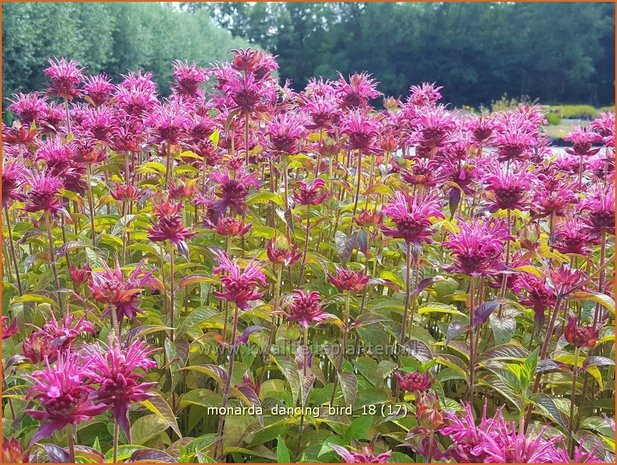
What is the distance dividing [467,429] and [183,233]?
0.73m

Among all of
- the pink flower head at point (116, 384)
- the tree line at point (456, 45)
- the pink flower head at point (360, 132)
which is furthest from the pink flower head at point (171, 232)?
the tree line at point (456, 45)

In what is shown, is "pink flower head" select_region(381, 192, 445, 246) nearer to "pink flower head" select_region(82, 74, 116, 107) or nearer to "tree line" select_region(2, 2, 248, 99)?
"pink flower head" select_region(82, 74, 116, 107)

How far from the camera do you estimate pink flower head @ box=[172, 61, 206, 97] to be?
7.75 ft

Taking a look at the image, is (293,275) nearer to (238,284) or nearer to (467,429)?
(238,284)

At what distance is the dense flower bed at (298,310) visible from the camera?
109 cm

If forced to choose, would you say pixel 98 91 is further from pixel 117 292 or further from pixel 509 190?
pixel 509 190

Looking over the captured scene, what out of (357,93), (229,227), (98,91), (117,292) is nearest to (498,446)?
(117,292)

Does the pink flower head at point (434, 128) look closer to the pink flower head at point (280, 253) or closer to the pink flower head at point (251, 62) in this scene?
the pink flower head at point (251, 62)

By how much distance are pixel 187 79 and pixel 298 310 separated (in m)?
1.37

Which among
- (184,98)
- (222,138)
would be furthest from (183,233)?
(184,98)

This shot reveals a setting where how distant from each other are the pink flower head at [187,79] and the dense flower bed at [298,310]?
0.13m

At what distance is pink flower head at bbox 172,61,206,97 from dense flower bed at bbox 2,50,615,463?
129 millimetres

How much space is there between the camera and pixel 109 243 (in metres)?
1.79

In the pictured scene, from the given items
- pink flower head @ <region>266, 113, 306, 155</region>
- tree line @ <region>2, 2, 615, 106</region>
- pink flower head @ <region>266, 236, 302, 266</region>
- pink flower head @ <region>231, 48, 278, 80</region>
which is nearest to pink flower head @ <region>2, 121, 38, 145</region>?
pink flower head @ <region>231, 48, 278, 80</region>
